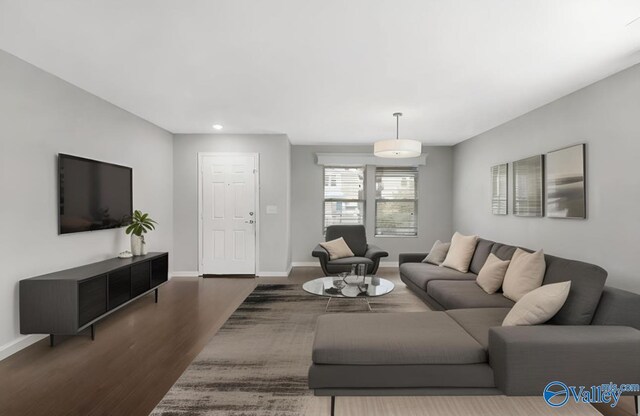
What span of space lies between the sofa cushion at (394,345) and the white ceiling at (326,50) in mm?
2068

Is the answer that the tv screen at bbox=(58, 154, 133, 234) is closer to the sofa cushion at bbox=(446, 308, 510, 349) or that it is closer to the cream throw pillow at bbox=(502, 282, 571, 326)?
the sofa cushion at bbox=(446, 308, 510, 349)

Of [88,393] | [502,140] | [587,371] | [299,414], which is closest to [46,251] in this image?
[88,393]

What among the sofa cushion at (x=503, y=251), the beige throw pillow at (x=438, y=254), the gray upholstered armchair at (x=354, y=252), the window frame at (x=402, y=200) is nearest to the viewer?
the sofa cushion at (x=503, y=251)

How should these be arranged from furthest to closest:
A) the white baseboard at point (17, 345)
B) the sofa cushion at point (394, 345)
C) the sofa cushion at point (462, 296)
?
the sofa cushion at point (462, 296), the white baseboard at point (17, 345), the sofa cushion at point (394, 345)

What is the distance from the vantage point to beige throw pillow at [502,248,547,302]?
9.68 feet

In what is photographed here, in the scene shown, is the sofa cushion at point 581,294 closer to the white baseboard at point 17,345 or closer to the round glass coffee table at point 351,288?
the round glass coffee table at point 351,288

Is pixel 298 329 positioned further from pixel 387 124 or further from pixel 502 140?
pixel 502 140

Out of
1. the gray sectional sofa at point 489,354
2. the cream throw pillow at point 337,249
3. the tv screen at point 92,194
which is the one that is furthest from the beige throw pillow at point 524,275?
the tv screen at point 92,194

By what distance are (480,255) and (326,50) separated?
3.08 metres

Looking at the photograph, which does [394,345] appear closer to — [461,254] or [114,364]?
[114,364]

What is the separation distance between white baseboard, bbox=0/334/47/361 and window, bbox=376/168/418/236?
5.47 metres

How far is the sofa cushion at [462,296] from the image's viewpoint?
306 cm

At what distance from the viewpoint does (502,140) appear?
5.04 meters

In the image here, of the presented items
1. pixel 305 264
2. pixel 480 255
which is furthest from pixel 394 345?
pixel 305 264
